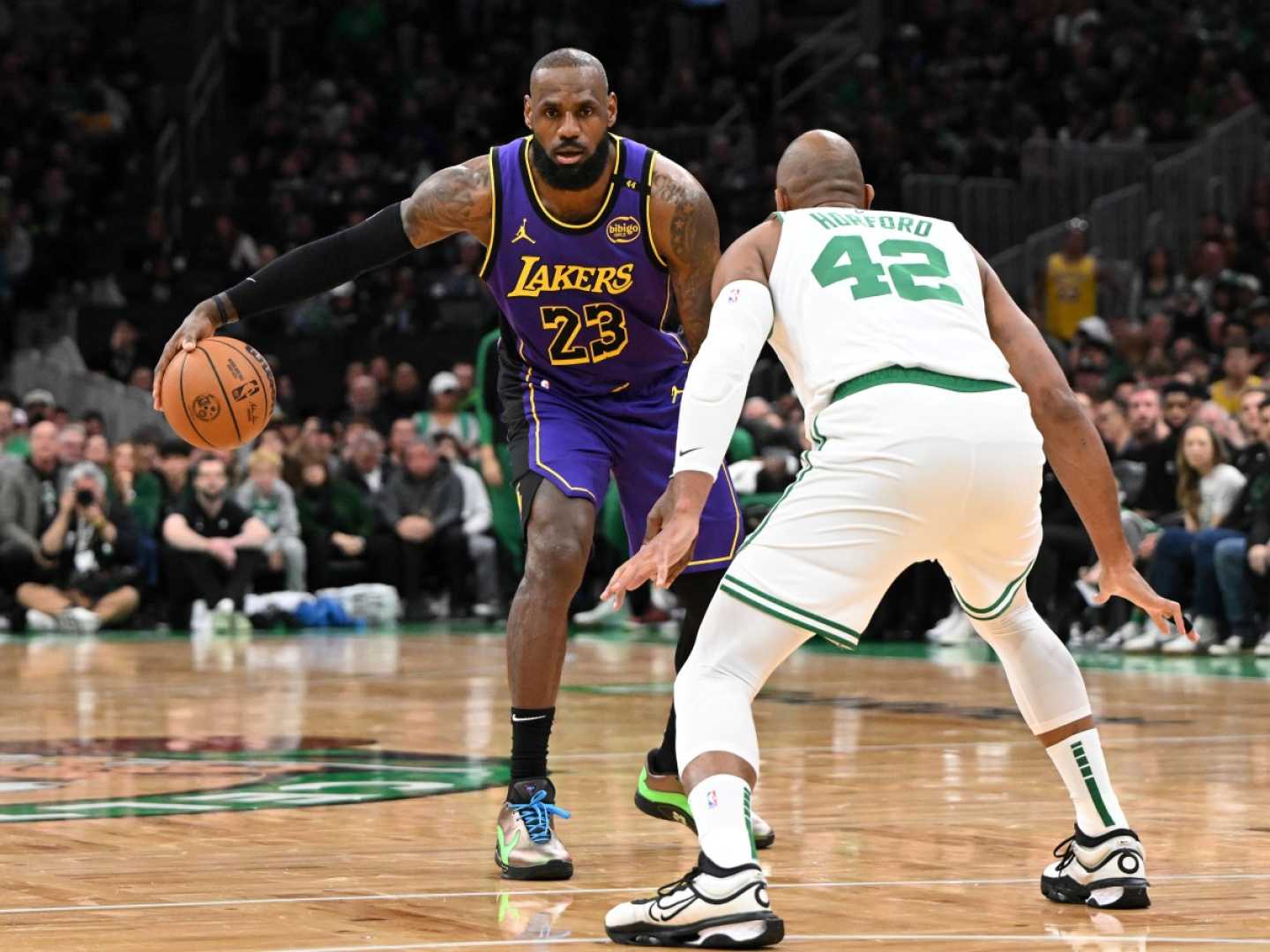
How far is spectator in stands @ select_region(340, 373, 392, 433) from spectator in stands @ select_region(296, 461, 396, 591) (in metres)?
2.14

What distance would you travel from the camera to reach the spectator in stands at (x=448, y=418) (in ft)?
57.7

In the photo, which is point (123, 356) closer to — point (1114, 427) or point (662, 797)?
point (1114, 427)

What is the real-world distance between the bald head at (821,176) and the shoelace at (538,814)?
5.28 ft

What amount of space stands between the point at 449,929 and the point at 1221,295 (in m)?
14.0

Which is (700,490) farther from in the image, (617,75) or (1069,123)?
(617,75)

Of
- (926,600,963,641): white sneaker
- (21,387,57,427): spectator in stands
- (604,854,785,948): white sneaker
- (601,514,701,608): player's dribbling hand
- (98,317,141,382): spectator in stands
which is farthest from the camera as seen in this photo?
(98,317,141,382): spectator in stands

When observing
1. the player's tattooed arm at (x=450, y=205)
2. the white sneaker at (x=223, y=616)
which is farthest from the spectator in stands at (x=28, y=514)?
the player's tattooed arm at (x=450, y=205)

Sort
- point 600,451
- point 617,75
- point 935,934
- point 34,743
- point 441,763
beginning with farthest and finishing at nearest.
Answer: point 617,75 < point 34,743 < point 441,763 < point 600,451 < point 935,934

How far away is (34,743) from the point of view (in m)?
8.04

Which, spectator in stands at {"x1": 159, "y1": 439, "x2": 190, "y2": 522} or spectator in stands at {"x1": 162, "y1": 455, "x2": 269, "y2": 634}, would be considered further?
spectator in stands at {"x1": 159, "y1": 439, "x2": 190, "y2": 522}

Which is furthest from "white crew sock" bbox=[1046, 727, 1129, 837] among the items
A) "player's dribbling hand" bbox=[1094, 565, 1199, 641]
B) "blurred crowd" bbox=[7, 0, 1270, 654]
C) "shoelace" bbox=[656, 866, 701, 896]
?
"blurred crowd" bbox=[7, 0, 1270, 654]

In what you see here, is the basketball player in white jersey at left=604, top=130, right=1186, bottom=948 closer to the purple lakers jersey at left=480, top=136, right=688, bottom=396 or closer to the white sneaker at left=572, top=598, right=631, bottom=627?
the purple lakers jersey at left=480, top=136, right=688, bottom=396

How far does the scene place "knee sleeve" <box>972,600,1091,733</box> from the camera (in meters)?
4.80

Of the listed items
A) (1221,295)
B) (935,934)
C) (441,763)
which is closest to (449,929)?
(935,934)
